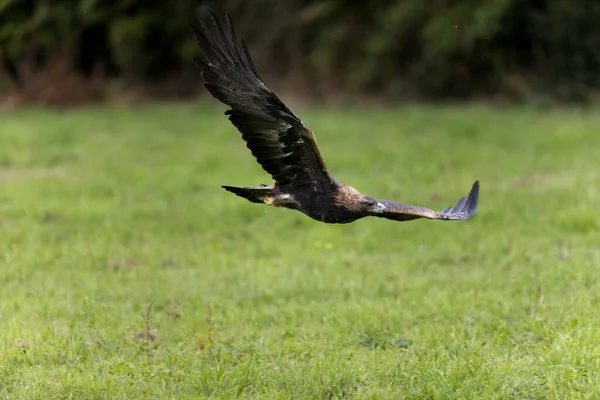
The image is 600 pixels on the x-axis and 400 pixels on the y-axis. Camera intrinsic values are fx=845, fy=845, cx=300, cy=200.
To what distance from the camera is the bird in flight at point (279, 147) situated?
4430mm

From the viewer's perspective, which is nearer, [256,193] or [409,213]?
[409,213]

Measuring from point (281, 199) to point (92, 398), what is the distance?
1476mm

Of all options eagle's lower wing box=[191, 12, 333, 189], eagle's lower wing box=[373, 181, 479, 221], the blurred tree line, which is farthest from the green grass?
the blurred tree line

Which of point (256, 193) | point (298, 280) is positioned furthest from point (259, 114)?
point (298, 280)

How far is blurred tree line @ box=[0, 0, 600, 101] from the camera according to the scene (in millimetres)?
17203

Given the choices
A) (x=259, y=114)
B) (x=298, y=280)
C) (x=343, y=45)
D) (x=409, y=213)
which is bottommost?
(x=298, y=280)

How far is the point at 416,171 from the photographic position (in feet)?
34.4

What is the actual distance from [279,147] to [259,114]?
219mm

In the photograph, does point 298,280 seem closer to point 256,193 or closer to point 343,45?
point 256,193

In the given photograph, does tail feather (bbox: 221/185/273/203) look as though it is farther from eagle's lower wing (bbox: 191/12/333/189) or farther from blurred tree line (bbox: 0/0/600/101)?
blurred tree line (bbox: 0/0/600/101)

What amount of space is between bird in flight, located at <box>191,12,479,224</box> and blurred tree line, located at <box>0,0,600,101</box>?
12.4 metres

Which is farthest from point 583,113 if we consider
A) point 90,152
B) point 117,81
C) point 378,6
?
point 117,81

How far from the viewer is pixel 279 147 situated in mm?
4648

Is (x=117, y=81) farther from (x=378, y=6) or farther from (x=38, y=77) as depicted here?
(x=378, y=6)
